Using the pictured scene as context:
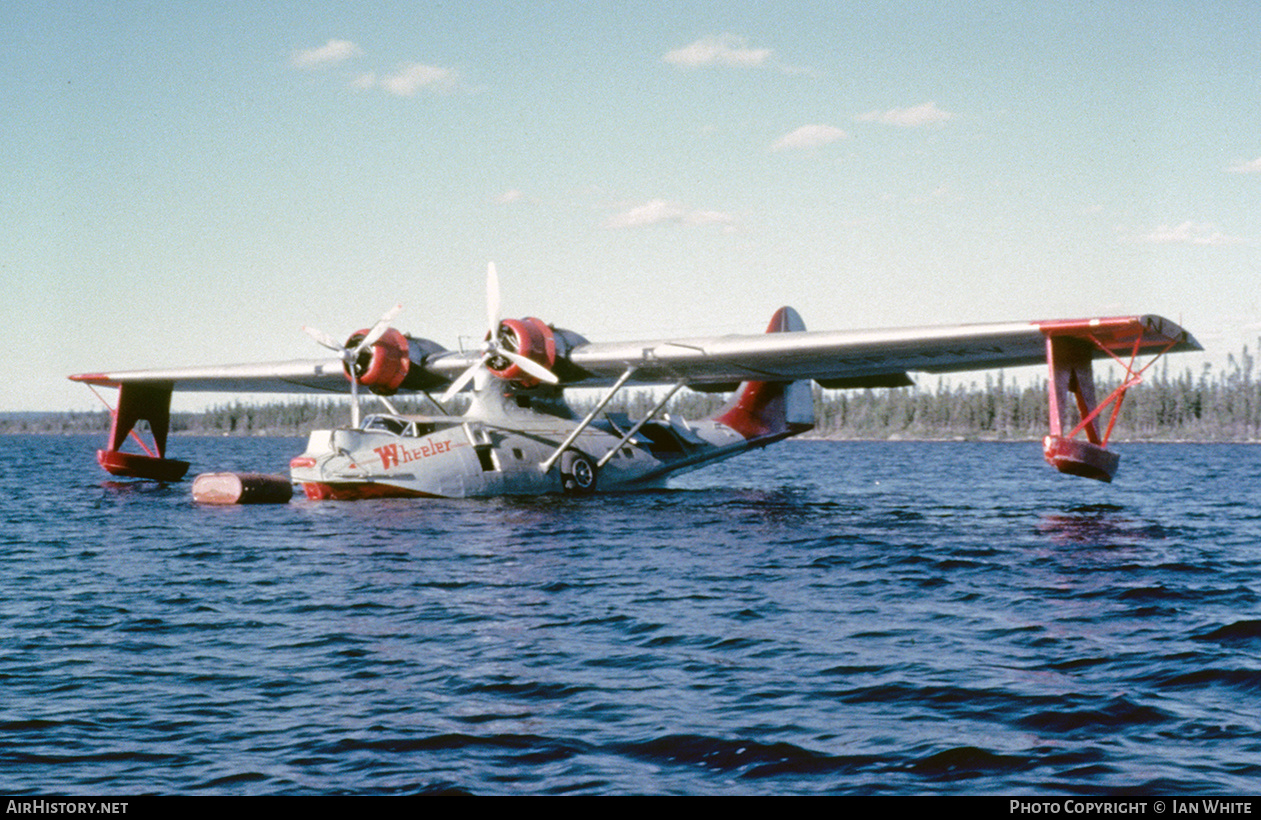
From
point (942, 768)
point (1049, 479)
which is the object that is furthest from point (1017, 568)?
point (1049, 479)

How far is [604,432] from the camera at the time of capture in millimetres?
29250

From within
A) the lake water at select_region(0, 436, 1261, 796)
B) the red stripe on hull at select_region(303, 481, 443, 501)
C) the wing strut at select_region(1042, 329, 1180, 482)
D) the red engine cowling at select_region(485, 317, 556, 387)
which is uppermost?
the red engine cowling at select_region(485, 317, 556, 387)

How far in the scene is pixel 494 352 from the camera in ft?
85.4

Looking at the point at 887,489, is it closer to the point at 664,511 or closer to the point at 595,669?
the point at 664,511

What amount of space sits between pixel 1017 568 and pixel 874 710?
7.88m

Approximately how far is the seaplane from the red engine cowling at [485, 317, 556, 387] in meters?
0.04

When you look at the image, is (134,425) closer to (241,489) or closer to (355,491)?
(241,489)

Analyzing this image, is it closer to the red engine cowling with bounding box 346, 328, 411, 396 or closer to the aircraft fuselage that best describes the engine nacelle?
the red engine cowling with bounding box 346, 328, 411, 396

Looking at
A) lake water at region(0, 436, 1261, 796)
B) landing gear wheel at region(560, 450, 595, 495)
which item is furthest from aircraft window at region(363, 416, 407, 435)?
lake water at region(0, 436, 1261, 796)

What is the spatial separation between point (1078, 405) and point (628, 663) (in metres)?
15.7

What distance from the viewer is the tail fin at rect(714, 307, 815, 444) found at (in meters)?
32.8

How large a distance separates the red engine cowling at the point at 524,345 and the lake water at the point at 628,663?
821cm

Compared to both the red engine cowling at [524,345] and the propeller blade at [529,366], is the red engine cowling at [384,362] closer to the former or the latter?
the red engine cowling at [524,345]

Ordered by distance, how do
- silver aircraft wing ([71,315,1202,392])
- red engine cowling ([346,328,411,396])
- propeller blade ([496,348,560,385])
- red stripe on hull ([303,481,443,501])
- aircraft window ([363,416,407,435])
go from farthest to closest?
1. red engine cowling ([346,328,411,396])
2. propeller blade ([496,348,560,385])
3. aircraft window ([363,416,407,435])
4. red stripe on hull ([303,481,443,501])
5. silver aircraft wing ([71,315,1202,392])
